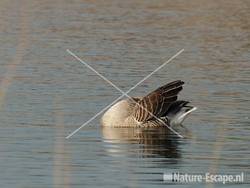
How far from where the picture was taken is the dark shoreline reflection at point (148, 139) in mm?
15641

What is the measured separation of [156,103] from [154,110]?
0.16 m

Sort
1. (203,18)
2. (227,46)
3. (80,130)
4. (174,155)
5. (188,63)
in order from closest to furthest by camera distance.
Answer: (174,155) < (80,130) < (188,63) < (227,46) < (203,18)

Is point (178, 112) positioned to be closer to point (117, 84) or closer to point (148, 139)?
point (148, 139)

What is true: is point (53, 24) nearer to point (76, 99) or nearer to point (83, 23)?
point (83, 23)

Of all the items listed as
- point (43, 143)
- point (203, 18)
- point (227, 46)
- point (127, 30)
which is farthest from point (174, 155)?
point (203, 18)

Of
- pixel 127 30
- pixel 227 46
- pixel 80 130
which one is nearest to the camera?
pixel 80 130

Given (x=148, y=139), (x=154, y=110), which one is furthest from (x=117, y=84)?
(x=148, y=139)

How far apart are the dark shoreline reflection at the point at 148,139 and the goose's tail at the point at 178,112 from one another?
0.20m

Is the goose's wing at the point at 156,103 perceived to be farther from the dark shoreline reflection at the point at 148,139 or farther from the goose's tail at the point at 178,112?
the dark shoreline reflection at the point at 148,139

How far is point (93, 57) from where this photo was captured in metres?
24.8

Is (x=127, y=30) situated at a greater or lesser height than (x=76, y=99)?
greater

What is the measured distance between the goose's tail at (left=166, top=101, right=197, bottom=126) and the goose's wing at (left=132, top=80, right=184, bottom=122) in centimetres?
8

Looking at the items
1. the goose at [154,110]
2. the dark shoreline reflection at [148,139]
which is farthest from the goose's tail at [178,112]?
the dark shoreline reflection at [148,139]

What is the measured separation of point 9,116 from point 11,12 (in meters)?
14.9
